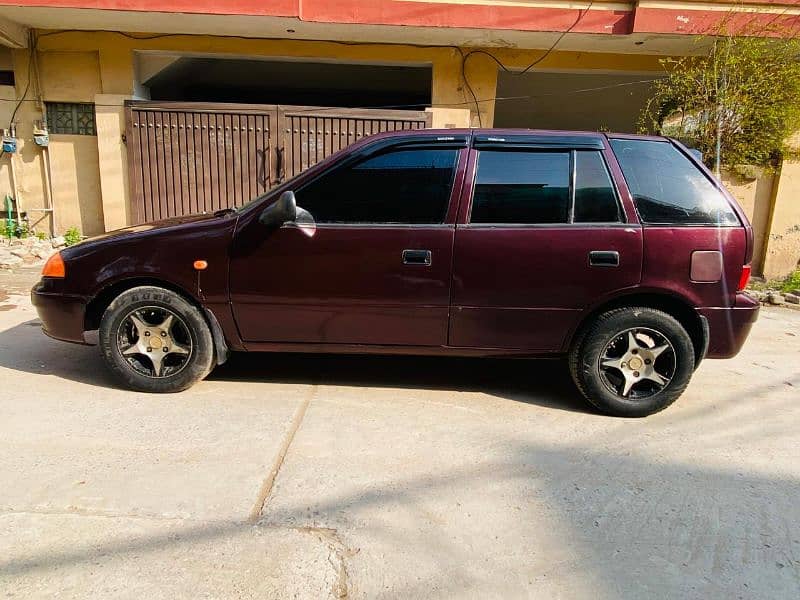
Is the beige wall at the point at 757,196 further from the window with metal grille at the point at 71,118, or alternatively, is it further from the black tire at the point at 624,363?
the window with metal grille at the point at 71,118

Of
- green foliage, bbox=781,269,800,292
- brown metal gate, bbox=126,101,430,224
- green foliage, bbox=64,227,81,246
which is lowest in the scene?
green foliage, bbox=781,269,800,292

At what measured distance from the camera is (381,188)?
11.9 ft

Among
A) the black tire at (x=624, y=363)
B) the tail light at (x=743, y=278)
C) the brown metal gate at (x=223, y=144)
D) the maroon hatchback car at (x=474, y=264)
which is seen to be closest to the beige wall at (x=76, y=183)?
the brown metal gate at (x=223, y=144)

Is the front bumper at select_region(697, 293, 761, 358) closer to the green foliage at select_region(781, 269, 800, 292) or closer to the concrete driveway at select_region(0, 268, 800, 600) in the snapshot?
the concrete driveway at select_region(0, 268, 800, 600)

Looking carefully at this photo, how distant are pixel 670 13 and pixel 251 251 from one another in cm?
692

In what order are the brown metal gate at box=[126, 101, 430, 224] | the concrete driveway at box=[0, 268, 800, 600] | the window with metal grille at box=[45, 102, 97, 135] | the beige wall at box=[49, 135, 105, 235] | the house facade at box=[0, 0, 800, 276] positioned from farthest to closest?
the beige wall at box=[49, 135, 105, 235] → the window with metal grille at box=[45, 102, 97, 135] → the brown metal gate at box=[126, 101, 430, 224] → the house facade at box=[0, 0, 800, 276] → the concrete driveway at box=[0, 268, 800, 600]

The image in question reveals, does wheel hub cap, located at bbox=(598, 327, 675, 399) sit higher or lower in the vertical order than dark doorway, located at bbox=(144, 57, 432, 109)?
lower

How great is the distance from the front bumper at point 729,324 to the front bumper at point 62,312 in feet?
13.2

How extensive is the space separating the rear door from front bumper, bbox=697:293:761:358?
1.86 ft

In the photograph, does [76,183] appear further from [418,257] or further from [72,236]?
[418,257]

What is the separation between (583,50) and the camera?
8719mm

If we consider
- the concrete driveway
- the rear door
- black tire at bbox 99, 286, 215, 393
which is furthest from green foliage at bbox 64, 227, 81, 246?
the rear door

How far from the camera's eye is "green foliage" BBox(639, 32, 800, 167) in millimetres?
7281

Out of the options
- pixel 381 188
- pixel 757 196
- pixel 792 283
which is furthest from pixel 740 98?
pixel 381 188
